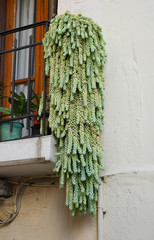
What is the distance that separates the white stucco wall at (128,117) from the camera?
3.95m

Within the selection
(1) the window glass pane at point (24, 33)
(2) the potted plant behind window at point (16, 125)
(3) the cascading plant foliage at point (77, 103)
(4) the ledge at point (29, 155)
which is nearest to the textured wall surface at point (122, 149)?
(3) the cascading plant foliage at point (77, 103)

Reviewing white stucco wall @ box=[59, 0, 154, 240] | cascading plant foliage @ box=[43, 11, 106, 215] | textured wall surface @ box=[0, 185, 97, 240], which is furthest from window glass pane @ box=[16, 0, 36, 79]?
textured wall surface @ box=[0, 185, 97, 240]

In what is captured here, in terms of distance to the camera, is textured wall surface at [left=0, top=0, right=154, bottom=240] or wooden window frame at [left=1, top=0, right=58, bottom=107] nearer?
textured wall surface at [left=0, top=0, right=154, bottom=240]

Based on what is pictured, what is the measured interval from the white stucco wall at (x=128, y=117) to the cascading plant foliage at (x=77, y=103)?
195mm

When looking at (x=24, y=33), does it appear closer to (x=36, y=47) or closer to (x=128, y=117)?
(x=36, y=47)

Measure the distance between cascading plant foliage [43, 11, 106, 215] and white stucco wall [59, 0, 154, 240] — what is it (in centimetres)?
19

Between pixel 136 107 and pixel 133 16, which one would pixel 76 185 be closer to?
pixel 136 107

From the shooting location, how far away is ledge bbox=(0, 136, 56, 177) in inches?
160

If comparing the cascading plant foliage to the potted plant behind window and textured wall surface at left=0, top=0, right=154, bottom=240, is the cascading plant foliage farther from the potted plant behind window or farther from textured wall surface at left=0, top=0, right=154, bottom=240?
the potted plant behind window

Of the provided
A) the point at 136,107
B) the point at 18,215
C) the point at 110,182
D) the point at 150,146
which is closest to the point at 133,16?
the point at 136,107

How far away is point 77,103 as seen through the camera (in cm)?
407

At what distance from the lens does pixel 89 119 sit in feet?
13.3

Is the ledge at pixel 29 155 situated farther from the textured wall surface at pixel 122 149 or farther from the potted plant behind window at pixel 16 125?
the textured wall surface at pixel 122 149

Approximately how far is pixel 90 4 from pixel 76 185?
2.11 m
